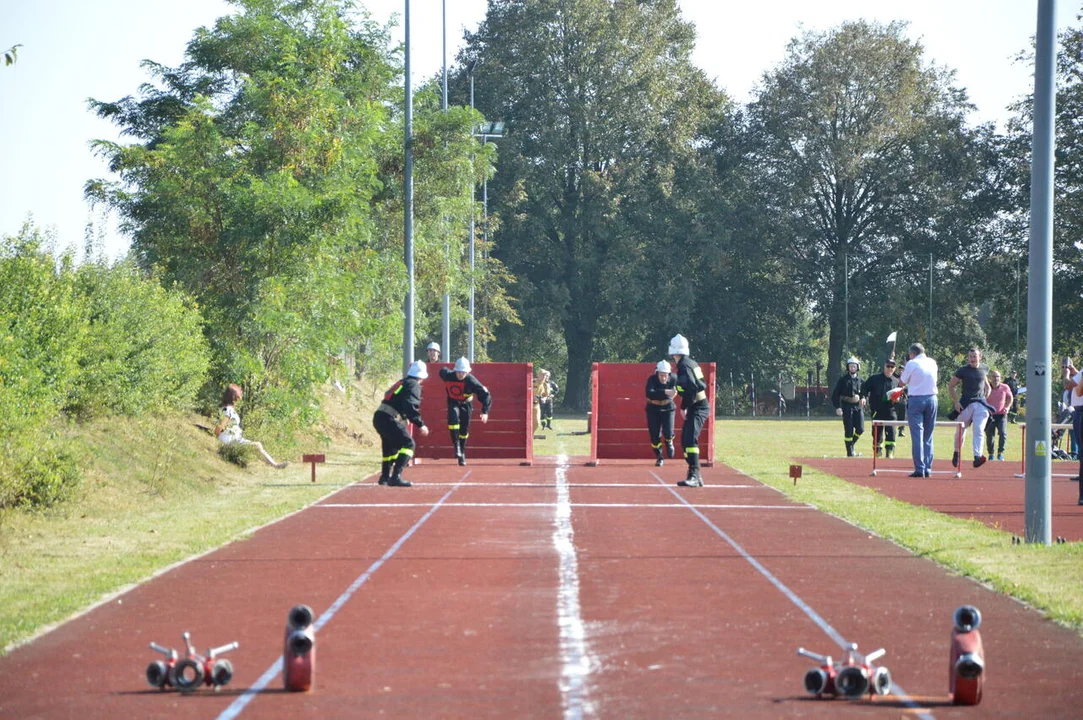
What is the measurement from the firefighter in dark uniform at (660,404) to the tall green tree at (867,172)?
4391 centimetres

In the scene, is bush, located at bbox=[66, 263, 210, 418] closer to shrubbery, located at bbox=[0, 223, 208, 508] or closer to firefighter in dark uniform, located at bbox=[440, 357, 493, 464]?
shrubbery, located at bbox=[0, 223, 208, 508]

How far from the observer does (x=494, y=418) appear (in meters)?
27.1

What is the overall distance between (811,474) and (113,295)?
38.9ft

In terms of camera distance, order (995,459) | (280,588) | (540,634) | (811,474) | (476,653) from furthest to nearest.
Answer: (995,459) < (811,474) < (280,588) < (540,634) < (476,653)

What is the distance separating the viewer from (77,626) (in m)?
9.63

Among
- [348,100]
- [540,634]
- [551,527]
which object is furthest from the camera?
[348,100]

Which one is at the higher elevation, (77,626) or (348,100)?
(348,100)

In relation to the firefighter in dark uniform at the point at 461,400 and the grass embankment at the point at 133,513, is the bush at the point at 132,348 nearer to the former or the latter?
the grass embankment at the point at 133,513

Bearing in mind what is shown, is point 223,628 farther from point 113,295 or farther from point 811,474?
point 811,474

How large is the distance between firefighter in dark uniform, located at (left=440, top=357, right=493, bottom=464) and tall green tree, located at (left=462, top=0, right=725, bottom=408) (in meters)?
39.4

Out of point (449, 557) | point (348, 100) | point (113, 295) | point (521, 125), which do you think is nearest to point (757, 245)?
point (521, 125)

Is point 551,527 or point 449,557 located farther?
point 551,527

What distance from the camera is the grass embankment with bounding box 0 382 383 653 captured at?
11367 millimetres

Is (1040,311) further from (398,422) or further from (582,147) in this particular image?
(582,147)
